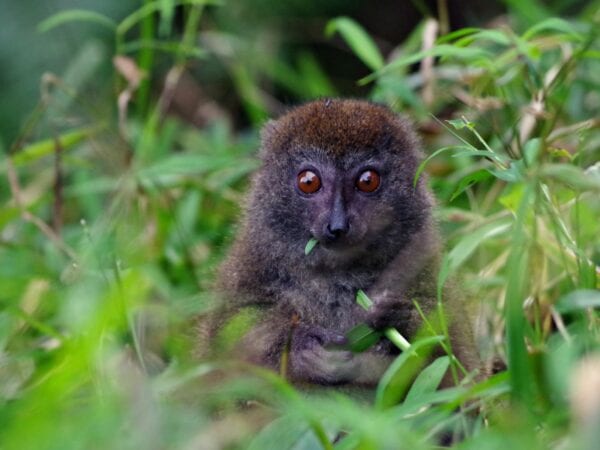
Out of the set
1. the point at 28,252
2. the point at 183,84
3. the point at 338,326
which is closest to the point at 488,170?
the point at 338,326

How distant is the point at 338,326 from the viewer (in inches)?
163

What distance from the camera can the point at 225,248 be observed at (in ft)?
16.1

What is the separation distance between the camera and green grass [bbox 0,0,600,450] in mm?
2906

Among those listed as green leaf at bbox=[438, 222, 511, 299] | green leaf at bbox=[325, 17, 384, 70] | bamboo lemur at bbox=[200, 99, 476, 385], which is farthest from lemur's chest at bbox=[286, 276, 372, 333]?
green leaf at bbox=[325, 17, 384, 70]

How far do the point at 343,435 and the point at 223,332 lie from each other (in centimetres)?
85

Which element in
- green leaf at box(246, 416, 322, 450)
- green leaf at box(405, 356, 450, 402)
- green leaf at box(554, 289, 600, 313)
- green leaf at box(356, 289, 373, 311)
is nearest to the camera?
green leaf at box(246, 416, 322, 450)

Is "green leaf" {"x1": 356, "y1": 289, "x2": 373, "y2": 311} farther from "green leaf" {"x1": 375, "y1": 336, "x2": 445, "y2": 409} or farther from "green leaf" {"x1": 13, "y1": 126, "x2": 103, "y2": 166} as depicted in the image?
"green leaf" {"x1": 13, "y1": 126, "x2": 103, "y2": 166}

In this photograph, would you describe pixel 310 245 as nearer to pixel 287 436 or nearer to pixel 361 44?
pixel 287 436

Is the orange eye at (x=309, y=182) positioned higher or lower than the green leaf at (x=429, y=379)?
higher

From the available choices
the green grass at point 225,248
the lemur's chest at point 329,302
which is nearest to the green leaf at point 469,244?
the green grass at point 225,248

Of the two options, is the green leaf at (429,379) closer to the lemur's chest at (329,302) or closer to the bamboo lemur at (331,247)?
the bamboo lemur at (331,247)

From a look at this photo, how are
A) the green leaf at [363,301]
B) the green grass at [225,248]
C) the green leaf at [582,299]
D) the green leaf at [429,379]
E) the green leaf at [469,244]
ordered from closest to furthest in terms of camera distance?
the green grass at [225,248] < the green leaf at [582,299] < the green leaf at [429,379] < the green leaf at [363,301] < the green leaf at [469,244]

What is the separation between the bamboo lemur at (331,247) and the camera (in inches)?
157

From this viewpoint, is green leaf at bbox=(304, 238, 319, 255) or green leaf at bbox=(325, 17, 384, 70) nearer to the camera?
green leaf at bbox=(304, 238, 319, 255)
